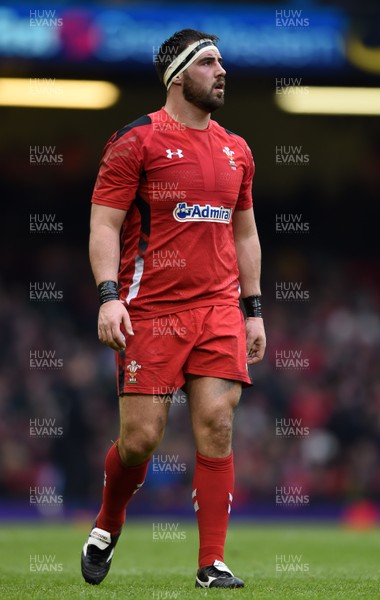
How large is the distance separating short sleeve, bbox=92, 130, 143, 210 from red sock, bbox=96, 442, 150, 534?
1189mm

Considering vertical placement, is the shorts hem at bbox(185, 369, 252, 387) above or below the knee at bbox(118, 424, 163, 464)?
above

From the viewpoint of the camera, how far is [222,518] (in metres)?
5.52

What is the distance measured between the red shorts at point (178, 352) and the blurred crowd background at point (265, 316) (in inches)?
363

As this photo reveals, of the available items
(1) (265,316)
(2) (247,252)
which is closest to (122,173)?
(2) (247,252)

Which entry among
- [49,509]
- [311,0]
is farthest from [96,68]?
[49,509]

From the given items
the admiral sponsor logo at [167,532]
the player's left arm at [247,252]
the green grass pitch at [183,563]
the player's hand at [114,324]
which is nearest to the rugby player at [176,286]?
the player's hand at [114,324]

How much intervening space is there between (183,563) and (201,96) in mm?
3611

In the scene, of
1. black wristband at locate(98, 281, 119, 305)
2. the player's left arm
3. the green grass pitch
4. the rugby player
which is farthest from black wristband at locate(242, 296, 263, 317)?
the green grass pitch

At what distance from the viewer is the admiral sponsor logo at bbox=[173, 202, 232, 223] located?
5633 millimetres

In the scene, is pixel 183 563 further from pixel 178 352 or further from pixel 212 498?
pixel 178 352

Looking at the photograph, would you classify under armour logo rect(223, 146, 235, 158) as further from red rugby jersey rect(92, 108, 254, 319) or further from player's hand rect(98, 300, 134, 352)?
player's hand rect(98, 300, 134, 352)

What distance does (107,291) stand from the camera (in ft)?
18.1

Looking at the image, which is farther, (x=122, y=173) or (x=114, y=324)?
(x=122, y=173)

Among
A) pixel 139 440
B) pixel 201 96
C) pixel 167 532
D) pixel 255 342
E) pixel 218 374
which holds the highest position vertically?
pixel 201 96
